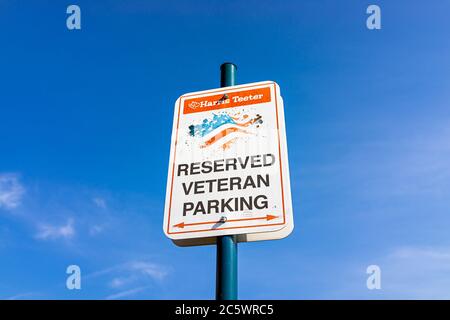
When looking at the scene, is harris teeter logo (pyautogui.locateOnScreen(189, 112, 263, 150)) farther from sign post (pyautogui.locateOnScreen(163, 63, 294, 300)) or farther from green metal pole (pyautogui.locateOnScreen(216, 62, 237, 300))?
green metal pole (pyautogui.locateOnScreen(216, 62, 237, 300))

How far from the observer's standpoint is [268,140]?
11.5 ft

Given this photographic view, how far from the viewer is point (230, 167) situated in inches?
135

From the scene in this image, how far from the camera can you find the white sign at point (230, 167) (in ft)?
10.5

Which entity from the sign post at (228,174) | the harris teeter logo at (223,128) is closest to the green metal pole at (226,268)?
the sign post at (228,174)

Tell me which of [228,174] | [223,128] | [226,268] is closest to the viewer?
[226,268]

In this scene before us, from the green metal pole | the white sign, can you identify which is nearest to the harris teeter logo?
the white sign

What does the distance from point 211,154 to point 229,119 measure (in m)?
0.38

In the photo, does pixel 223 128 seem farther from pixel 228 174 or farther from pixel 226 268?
pixel 226 268

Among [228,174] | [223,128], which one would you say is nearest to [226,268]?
[228,174]

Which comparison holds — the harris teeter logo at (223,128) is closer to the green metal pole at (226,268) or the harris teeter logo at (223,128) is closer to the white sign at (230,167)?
the white sign at (230,167)

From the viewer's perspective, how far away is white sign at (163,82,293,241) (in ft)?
10.5

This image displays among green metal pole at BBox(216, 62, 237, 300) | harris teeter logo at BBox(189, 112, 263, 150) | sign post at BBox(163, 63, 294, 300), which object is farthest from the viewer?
harris teeter logo at BBox(189, 112, 263, 150)
